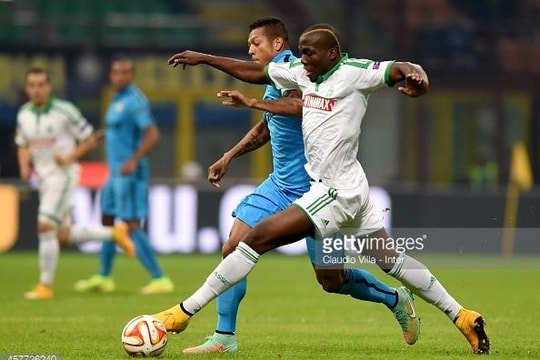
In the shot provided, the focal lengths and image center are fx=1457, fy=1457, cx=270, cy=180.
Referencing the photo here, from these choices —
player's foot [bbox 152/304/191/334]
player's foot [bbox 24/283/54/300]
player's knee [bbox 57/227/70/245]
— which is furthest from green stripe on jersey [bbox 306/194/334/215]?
player's knee [bbox 57/227/70/245]

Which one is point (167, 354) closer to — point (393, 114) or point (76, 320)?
point (76, 320)

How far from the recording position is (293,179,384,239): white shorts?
29.2 feet

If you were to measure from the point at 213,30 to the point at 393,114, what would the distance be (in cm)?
341

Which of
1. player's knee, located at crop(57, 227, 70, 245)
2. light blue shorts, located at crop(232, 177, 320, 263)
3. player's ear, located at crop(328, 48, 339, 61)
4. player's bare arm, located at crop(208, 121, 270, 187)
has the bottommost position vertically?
player's knee, located at crop(57, 227, 70, 245)

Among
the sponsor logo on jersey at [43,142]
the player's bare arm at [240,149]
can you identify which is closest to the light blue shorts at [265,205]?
the player's bare arm at [240,149]

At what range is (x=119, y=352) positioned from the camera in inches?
367

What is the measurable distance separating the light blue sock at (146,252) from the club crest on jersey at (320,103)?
6.18 meters

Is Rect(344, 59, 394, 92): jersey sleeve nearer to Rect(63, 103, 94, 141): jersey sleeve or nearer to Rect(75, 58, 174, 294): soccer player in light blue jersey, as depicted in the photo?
Rect(75, 58, 174, 294): soccer player in light blue jersey

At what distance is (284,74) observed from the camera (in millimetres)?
9211

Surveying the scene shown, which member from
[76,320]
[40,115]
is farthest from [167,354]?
[40,115]

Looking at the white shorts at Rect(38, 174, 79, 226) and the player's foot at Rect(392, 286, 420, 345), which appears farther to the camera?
the white shorts at Rect(38, 174, 79, 226)

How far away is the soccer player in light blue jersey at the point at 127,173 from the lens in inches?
593

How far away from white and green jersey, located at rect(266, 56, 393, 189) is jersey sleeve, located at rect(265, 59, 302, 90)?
0.13m

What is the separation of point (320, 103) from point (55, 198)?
6.28 meters
